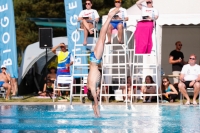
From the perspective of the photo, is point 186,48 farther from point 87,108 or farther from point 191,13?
point 87,108

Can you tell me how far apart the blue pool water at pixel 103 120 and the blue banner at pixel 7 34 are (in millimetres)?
5262

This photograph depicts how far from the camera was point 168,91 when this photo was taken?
54.7ft

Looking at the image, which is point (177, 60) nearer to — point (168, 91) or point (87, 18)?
point (168, 91)

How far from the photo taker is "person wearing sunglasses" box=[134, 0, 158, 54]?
15.1m

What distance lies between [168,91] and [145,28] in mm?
2290

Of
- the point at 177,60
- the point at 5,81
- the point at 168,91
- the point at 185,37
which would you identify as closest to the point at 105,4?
the point at 185,37

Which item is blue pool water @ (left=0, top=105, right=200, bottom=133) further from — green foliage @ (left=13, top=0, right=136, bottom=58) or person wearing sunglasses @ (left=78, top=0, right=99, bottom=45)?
green foliage @ (left=13, top=0, right=136, bottom=58)

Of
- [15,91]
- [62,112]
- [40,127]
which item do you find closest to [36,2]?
[15,91]

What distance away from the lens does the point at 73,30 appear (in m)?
18.6

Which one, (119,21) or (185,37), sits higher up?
(119,21)

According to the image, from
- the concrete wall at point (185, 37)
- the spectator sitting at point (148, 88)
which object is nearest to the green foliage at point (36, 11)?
the concrete wall at point (185, 37)

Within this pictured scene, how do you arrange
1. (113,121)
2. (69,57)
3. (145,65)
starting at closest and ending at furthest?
(113,121), (145,65), (69,57)

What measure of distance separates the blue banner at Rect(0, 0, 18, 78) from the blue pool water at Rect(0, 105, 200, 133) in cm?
526

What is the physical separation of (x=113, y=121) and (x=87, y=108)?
3530 millimetres
